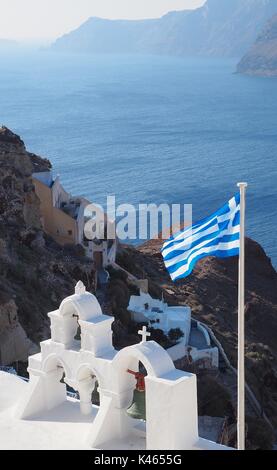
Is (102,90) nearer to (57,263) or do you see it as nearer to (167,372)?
(57,263)

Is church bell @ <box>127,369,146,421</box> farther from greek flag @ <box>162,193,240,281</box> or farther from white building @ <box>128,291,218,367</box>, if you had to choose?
white building @ <box>128,291,218,367</box>

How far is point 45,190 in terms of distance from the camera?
32594 millimetres

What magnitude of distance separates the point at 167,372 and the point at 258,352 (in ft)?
82.6

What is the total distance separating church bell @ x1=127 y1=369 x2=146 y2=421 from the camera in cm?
807

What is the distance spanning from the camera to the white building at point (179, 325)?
26594 millimetres

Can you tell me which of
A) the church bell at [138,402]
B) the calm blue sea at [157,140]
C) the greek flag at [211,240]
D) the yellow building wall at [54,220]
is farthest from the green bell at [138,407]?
the calm blue sea at [157,140]

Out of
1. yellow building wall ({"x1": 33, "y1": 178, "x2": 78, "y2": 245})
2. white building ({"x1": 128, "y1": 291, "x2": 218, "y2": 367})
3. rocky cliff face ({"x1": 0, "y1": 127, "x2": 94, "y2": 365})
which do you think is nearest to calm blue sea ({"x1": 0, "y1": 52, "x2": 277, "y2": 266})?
yellow building wall ({"x1": 33, "y1": 178, "x2": 78, "y2": 245})

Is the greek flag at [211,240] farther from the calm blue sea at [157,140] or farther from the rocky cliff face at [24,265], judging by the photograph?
the calm blue sea at [157,140]

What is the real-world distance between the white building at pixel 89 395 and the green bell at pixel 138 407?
55 millimetres

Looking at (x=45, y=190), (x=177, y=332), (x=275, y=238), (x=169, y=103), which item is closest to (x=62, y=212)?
(x=45, y=190)

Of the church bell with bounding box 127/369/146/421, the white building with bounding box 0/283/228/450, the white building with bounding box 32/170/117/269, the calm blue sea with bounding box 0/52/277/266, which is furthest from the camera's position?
the calm blue sea with bounding box 0/52/277/266

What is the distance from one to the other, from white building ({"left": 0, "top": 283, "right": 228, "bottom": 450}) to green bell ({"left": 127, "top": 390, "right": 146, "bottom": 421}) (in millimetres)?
55

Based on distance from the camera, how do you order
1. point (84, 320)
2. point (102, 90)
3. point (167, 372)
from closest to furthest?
point (167, 372)
point (84, 320)
point (102, 90)
